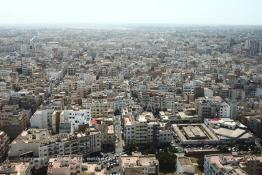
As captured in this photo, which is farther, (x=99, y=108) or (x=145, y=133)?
(x=99, y=108)

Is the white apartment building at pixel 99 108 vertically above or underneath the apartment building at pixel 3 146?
above

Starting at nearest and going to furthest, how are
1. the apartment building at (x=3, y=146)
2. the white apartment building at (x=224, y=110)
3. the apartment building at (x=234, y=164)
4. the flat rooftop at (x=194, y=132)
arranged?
1. the apartment building at (x=234, y=164)
2. the apartment building at (x=3, y=146)
3. the flat rooftop at (x=194, y=132)
4. the white apartment building at (x=224, y=110)

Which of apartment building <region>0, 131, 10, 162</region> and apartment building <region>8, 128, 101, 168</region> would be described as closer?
apartment building <region>8, 128, 101, 168</region>

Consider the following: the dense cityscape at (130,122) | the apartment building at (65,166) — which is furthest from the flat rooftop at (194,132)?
Result: the apartment building at (65,166)

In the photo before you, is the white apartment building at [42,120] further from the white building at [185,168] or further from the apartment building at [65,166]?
the white building at [185,168]

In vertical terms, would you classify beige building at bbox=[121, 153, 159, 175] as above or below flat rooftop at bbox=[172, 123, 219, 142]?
above

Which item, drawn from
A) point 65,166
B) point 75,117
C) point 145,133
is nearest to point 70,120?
point 75,117

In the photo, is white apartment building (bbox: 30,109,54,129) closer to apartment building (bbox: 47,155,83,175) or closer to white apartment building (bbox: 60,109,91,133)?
white apartment building (bbox: 60,109,91,133)

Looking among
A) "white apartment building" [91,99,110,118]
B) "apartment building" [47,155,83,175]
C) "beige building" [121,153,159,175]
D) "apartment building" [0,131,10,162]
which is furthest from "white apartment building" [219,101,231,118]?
"apartment building" [0,131,10,162]

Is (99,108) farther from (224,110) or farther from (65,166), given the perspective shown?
(65,166)

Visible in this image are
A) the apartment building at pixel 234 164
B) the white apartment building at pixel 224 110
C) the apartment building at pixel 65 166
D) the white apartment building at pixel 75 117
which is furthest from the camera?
the white apartment building at pixel 224 110

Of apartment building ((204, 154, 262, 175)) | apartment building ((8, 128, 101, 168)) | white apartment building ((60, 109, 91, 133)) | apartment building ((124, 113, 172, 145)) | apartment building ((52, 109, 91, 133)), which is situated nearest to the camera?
apartment building ((204, 154, 262, 175))
